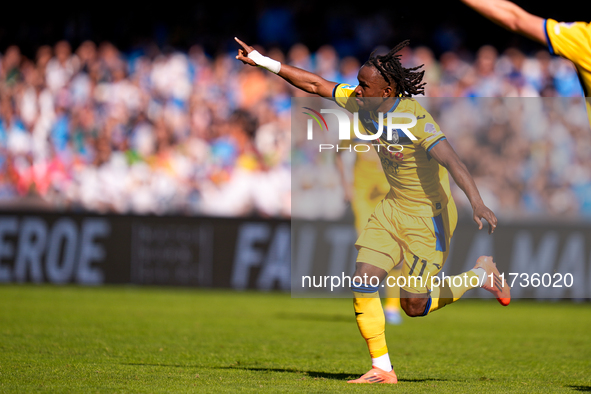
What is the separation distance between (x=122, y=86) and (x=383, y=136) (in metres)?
11.2

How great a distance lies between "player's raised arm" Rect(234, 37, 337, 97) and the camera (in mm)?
5922

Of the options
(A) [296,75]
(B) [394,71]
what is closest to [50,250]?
(A) [296,75]

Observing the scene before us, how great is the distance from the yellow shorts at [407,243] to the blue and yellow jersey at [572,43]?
1.75 meters

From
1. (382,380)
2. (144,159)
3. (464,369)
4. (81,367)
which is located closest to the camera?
(382,380)

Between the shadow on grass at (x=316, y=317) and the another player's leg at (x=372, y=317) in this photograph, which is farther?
the shadow on grass at (x=316, y=317)

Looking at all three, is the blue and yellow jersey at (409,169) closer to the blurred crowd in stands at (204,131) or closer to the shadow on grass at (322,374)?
the shadow on grass at (322,374)

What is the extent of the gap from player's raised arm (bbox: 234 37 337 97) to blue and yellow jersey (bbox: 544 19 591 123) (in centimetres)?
187

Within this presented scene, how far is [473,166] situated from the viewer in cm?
1045

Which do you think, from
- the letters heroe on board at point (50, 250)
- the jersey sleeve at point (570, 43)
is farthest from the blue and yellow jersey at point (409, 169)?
the letters heroe on board at point (50, 250)

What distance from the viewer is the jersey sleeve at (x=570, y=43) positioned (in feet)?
14.6

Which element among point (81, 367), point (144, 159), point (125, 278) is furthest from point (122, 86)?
point (81, 367)

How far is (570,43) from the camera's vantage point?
4.47 meters

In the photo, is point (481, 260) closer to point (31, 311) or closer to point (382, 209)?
point (382, 209)

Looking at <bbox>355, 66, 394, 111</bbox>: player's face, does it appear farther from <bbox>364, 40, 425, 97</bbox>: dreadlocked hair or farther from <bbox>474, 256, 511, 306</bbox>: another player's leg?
<bbox>474, 256, 511, 306</bbox>: another player's leg
